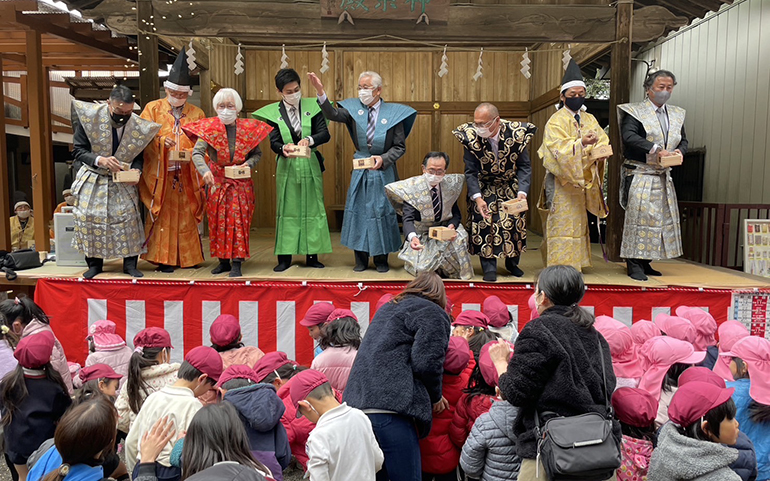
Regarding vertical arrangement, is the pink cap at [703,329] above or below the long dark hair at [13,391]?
above

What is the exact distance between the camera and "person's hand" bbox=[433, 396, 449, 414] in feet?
9.08

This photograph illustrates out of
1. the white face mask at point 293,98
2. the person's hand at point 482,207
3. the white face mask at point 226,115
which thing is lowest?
the person's hand at point 482,207

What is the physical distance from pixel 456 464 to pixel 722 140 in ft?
22.2

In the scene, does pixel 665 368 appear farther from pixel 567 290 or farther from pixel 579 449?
pixel 579 449

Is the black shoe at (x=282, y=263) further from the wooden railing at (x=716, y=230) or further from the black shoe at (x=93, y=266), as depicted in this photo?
the wooden railing at (x=716, y=230)

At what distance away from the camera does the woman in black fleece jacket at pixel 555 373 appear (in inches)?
85.6

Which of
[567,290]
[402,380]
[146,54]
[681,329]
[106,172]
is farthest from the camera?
[146,54]

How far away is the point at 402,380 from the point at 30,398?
5.86 ft

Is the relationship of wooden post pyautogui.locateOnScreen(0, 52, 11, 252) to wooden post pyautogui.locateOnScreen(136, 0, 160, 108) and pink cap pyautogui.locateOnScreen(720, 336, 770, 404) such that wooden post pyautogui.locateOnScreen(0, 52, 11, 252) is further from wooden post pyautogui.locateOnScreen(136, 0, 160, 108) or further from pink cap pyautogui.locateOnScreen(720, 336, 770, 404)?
pink cap pyautogui.locateOnScreen(720, 336, 770, 404)

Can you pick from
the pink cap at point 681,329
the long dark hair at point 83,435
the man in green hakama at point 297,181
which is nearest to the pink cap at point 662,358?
the pink cap at point 681,329

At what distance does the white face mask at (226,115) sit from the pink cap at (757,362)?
4.15 metres

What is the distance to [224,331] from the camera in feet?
11.5

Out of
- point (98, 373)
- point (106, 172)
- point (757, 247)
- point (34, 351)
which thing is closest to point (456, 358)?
point (98, 373)

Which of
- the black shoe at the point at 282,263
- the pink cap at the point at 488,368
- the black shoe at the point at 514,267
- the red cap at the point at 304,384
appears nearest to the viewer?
the red cap at the point at 304,384
